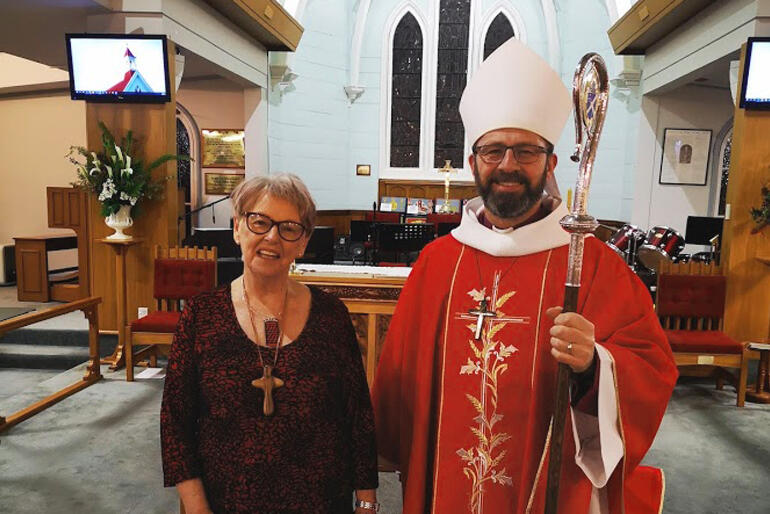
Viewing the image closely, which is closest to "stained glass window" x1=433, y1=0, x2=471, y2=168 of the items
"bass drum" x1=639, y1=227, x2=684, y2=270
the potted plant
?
"bass drum" x1=639, y1=227, x2=684, y2=270

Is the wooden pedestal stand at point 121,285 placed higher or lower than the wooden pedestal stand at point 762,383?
higher

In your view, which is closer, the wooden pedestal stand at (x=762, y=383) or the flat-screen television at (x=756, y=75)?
the wooden pedestal stand at (x=762, y=383)

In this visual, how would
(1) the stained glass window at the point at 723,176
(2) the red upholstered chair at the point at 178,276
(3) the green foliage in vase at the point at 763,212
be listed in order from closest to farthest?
1. (2) the red upholstered chair at the point at 178,276
2. (3) the green foliage in vase at the point at 763,212
3. (1) the stained glass window at the point at 723,176

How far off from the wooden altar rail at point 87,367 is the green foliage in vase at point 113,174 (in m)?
0.90

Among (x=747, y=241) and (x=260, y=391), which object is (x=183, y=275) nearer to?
(x=260, y=391)

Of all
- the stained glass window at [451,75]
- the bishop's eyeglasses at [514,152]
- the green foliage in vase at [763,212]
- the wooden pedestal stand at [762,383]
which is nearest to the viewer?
the bishop's eyeglasses at [514,152]

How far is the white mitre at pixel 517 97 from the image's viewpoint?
1.46 meters

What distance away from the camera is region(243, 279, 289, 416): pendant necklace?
4.51ft

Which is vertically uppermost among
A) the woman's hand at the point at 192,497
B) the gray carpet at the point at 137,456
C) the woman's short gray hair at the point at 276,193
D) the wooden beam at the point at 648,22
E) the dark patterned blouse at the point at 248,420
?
the wooden beam at the point at 648,22

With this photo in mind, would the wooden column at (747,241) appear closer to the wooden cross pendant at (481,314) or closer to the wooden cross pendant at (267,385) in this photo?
the wooden cross pendant at (481,314)

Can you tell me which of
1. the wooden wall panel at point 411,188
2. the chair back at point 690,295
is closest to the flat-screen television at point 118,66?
the chair back at point 690,295

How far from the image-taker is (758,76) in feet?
15.4

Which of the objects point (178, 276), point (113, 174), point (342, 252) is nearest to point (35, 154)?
point (342, 252)

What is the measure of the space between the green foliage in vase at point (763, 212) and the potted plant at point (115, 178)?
536 cm
